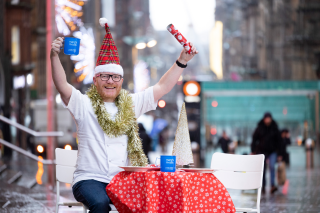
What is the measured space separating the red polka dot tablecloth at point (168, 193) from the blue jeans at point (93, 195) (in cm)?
10

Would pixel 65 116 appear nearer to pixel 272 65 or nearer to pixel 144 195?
pixel 272 65

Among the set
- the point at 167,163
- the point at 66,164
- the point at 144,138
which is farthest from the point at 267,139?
the point at 167,163

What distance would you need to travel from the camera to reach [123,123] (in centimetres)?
358

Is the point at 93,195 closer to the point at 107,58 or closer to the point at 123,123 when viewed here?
the point at 123,123

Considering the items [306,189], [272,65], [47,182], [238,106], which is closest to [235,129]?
[238,106]

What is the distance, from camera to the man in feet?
11.3

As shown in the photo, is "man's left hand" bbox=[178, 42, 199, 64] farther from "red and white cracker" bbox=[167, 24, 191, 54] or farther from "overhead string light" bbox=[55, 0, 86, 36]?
"overhead string light" bbox=[55, 0, 86, 36]

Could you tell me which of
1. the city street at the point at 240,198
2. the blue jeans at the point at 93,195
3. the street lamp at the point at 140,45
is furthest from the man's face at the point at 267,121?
the street lamp at the point at 140,45

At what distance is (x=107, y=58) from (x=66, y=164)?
1461 mm

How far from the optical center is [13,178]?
8.77 meters

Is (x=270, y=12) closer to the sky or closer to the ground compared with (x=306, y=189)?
closer to the sky

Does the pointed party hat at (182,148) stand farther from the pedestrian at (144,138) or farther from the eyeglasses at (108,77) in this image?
the pedestrian at (144,138)

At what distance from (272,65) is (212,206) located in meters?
16.7

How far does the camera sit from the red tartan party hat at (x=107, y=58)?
12.1 ft
